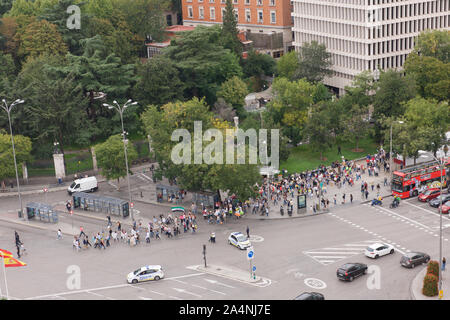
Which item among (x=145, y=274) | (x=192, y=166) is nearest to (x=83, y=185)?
(x=192, y=166)

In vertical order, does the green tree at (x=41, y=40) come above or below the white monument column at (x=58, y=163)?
above

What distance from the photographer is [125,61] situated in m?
111

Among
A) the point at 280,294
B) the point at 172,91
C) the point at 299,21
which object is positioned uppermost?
the point at 299,21

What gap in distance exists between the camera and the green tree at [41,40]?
10600 centimetres

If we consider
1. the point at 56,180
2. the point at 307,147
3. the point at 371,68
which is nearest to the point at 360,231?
the point at 307,147

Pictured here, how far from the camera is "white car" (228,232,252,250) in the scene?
65.1 metres

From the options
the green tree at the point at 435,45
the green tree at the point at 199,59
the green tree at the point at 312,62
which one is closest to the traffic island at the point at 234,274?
the green tree at the point at 199,59

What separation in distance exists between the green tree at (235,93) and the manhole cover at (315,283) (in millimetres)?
48280

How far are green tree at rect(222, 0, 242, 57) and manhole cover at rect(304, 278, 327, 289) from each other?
63.2 m

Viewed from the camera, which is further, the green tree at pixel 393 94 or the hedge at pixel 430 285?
the green tree at pixel 393 94

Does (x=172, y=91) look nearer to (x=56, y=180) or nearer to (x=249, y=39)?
(x=56, y=180)

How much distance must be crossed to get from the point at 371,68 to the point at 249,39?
2888 cm

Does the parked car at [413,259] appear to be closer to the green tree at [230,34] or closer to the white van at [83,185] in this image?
the white van at [83,185]

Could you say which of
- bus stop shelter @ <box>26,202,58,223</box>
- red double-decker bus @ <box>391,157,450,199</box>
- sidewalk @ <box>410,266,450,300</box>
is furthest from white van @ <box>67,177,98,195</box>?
sidewalk @ <box>410,266,450,300</box>
